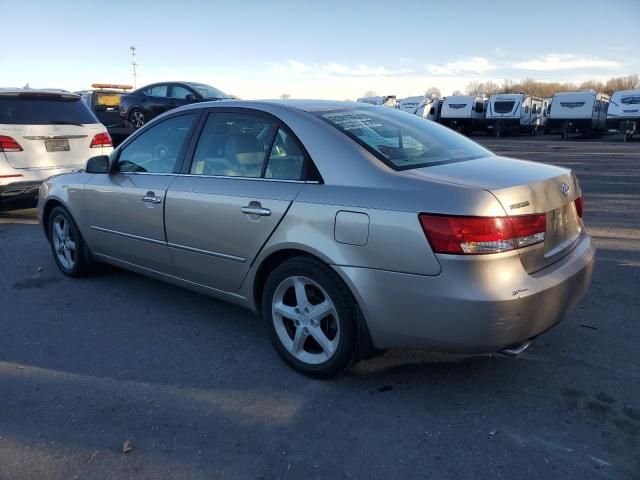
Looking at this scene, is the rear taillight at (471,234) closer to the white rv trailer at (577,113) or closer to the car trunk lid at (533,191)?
the car trunk lid at (533,191)

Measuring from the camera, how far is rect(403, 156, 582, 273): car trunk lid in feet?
8.72

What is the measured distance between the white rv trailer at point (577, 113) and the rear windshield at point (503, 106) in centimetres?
241

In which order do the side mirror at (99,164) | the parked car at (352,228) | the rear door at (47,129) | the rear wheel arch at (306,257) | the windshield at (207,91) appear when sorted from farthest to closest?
the windshield at (207,91) < the rear door at (47,129) < the side mirror at (99,164) < the rear wheel arch at (306,257) < the parked car at (352,228)

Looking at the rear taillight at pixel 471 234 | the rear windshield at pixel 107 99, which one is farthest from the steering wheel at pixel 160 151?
the rear windshield at pixel 107 99

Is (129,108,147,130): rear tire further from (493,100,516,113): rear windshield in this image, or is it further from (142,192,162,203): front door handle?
(493,100,516,113): rear windshield

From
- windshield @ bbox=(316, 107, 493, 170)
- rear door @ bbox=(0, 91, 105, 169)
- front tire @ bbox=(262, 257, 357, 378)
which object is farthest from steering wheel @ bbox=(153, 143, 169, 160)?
rear door @ bbox=(0, 91, 105, 169)

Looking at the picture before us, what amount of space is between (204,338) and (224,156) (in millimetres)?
1274

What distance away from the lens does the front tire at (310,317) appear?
2941mm

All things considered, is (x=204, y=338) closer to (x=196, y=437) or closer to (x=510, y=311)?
(x=196, y=437)

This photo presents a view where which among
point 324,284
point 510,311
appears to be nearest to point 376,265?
point 324,284

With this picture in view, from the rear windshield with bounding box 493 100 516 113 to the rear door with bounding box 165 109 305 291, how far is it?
91.6 ft

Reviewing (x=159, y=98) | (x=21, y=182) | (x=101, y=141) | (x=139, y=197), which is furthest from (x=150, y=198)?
(x=159, y=98)

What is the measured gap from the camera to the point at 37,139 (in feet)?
23.9

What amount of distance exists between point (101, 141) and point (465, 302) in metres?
6.96
